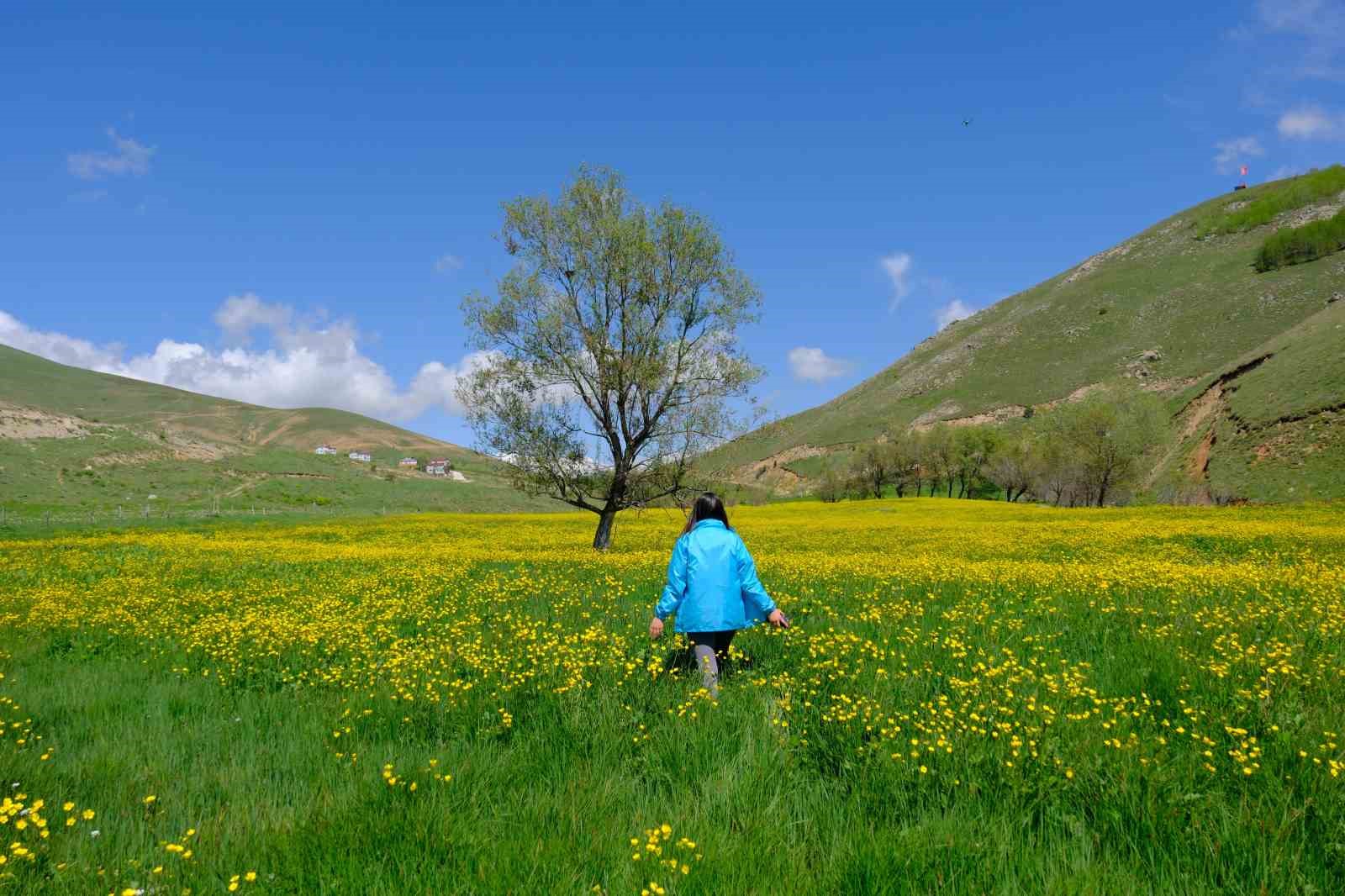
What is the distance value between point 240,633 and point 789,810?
9.08 meters

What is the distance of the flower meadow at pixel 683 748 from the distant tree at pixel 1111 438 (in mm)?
73570

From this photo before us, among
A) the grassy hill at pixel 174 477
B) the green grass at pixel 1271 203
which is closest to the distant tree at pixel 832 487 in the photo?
the grassy hill at pixel 174 477

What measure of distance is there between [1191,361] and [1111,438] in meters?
67.4

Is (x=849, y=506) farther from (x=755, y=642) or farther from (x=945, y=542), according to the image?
(x=755, y=642)

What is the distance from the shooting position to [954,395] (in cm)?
16000

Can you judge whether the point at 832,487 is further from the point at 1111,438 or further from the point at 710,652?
the point at 710,652

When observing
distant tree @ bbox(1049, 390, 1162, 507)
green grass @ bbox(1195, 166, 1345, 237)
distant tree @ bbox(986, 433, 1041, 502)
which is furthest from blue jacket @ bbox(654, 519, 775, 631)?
green grass @ bbox(1195, 166, 1345, 237)

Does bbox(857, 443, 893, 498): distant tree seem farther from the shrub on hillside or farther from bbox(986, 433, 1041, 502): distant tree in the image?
the shrub on hillside

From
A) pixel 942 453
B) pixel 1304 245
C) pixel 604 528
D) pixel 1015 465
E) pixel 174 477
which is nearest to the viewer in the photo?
pixel 604 528

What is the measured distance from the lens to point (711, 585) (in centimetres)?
688

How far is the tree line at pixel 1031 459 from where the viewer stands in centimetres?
7519

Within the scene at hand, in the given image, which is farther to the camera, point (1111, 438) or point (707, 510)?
point (1111, 438)

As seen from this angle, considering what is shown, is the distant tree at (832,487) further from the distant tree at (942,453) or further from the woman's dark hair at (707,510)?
the woman's dark hair at (707,510)

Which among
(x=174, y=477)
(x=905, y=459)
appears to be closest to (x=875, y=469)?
(x=905, y=459)
